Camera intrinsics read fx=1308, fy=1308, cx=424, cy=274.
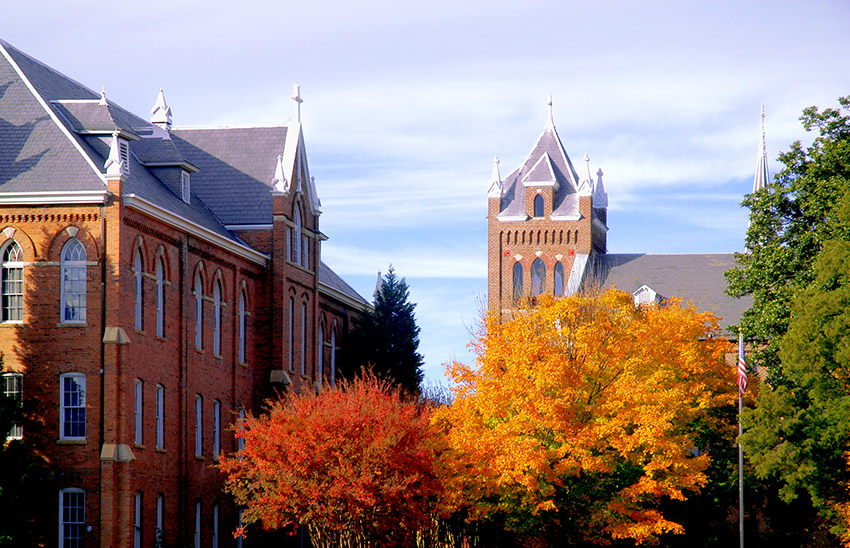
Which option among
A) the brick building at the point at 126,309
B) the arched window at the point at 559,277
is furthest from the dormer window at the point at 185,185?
the arched window at the point at 559,277

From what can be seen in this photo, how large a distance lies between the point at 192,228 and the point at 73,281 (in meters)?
6.80

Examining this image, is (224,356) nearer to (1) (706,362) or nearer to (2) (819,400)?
(1) (706,362)

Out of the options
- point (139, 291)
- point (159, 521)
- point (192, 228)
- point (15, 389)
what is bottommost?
point (159, 521)

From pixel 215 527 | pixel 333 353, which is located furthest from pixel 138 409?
pixel 333 353

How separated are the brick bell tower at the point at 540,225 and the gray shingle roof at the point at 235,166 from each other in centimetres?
3694

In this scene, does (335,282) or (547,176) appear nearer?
(335,282)

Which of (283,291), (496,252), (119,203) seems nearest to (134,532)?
(119,203)

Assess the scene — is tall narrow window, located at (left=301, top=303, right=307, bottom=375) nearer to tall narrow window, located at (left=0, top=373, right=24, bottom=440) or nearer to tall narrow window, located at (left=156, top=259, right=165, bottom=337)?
tall narrow window, located at (left=156, top=259, right=165, bottom=337)

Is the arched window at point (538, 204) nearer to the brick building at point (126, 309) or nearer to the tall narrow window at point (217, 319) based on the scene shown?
the brick building at point (126, 309)

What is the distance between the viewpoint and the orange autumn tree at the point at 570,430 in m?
45.6

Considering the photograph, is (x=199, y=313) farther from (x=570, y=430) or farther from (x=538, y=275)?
(x=538, y=275)

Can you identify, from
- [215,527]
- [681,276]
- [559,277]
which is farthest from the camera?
[559,277]

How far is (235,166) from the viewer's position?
58.5 metres

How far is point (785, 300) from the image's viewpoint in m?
50.2
